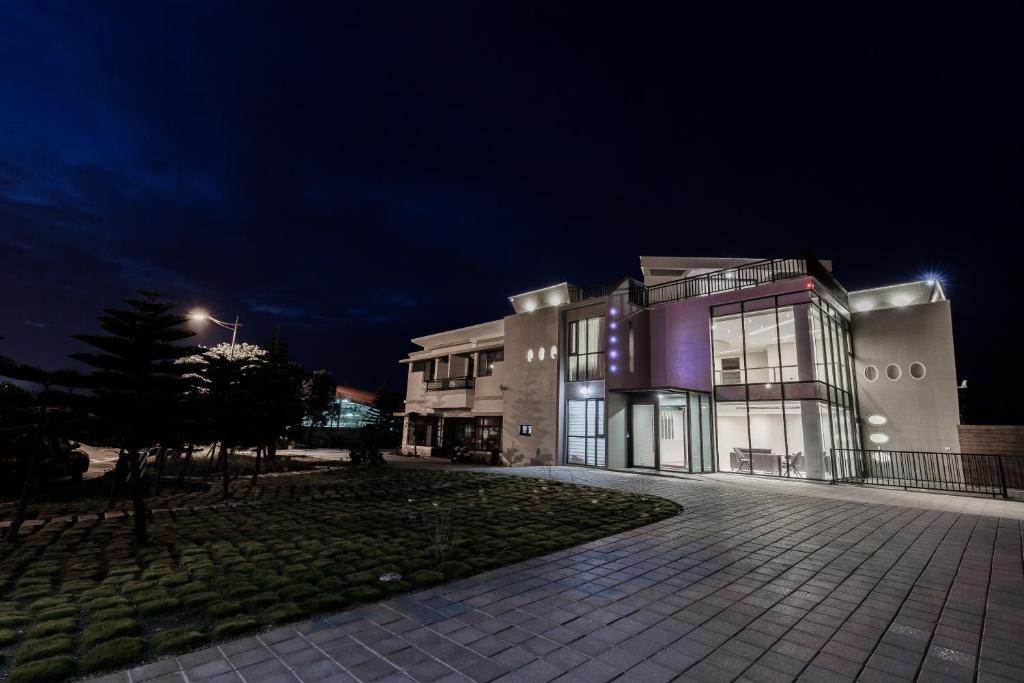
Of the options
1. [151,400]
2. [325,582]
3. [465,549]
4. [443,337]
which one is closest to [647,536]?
[465,549]

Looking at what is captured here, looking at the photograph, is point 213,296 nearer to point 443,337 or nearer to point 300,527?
point 443,337

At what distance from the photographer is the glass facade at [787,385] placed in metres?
15.2

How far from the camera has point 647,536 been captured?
6672 mm

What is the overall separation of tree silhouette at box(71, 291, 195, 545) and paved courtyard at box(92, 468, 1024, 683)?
5659 mm

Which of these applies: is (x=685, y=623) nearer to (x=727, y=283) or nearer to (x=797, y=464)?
(x=797, y=464)

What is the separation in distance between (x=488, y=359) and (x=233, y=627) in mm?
24252

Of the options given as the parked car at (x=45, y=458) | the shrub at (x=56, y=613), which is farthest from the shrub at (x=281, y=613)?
the parked car at (x=45, y=458)

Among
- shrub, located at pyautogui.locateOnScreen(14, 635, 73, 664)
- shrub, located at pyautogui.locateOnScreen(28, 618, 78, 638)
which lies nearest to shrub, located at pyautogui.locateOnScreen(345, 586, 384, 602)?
shrub, located at pyautogui.locateOnScreen(14, 635, 73, 664)

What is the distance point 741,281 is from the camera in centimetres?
1853

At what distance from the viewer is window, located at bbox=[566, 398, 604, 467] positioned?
59.5 feet

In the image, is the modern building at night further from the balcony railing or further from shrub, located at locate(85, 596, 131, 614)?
shrub, located at locate(85, 596, 131, 614)

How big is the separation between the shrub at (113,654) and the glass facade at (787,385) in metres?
17.2

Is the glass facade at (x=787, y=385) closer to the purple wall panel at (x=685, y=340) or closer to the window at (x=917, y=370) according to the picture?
the purple wall panel at (x=685, y=340)

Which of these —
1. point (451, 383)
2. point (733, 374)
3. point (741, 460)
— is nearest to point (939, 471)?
point (741, 460)
